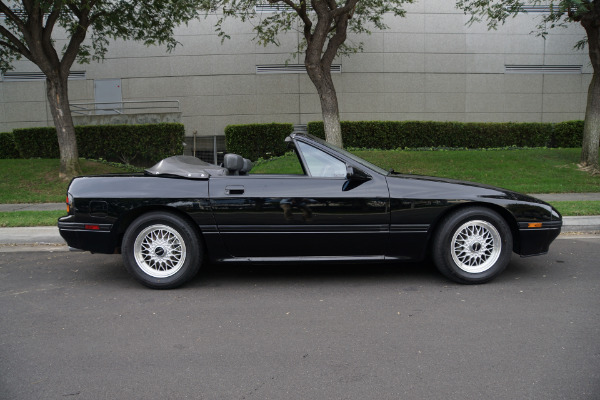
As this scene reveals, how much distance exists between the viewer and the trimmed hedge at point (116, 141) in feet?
51.8

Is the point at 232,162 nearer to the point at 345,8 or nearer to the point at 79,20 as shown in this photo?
the point at 345,8

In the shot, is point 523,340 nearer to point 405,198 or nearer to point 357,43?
point 405,198

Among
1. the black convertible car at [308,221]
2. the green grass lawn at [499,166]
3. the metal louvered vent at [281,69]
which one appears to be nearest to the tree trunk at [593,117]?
the green grass lawn at [499,166]

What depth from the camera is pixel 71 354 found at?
3139mm

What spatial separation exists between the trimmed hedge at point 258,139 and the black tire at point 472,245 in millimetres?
11720

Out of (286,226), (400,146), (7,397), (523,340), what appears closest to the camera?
(7,397)

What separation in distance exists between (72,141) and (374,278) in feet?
36.4

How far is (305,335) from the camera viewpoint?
3.40 meters

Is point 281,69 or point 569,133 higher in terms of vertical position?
point 281,69

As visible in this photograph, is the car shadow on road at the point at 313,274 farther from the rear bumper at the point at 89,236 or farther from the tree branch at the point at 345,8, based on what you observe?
the tree branch at the point at 345,8

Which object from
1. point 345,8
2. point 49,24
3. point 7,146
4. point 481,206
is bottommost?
point 481,206

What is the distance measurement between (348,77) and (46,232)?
A: 1361 cm

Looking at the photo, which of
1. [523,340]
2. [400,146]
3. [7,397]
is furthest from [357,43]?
[7,397]

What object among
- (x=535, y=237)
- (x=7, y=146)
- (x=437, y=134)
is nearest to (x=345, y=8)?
(x=437, y=134)
